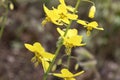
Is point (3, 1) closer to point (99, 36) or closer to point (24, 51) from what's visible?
point (24, 51)

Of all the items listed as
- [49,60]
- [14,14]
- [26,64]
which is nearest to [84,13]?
[14,14]

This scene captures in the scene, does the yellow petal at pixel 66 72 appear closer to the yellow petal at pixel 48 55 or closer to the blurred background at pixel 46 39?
the yellow petal at pixel 48 55

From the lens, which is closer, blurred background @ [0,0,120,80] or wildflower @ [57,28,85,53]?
wildflower @ [57,28,85,53]

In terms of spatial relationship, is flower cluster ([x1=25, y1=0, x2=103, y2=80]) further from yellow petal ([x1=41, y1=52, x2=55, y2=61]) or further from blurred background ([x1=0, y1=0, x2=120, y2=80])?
blurred background ([x1=0, y1=0, x2=120, y2=80])

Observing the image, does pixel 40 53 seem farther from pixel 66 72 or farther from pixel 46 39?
pixel 46 39

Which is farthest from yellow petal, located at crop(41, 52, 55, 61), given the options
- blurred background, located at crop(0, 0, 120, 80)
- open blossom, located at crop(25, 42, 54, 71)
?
blurred background, located at crop(0, 0, 120, 80)

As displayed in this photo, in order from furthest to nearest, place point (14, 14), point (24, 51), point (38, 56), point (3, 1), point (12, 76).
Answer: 1. point (14, 14)
2. point (24, 51)
3. point (12, 76)
4. point (3, 1)
5. point (38, 56)

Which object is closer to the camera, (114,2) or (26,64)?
(26,64)

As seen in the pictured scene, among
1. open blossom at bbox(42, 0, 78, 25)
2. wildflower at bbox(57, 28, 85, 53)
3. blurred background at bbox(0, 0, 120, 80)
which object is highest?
open blossom at bbox(42, 0, 78, 25)
